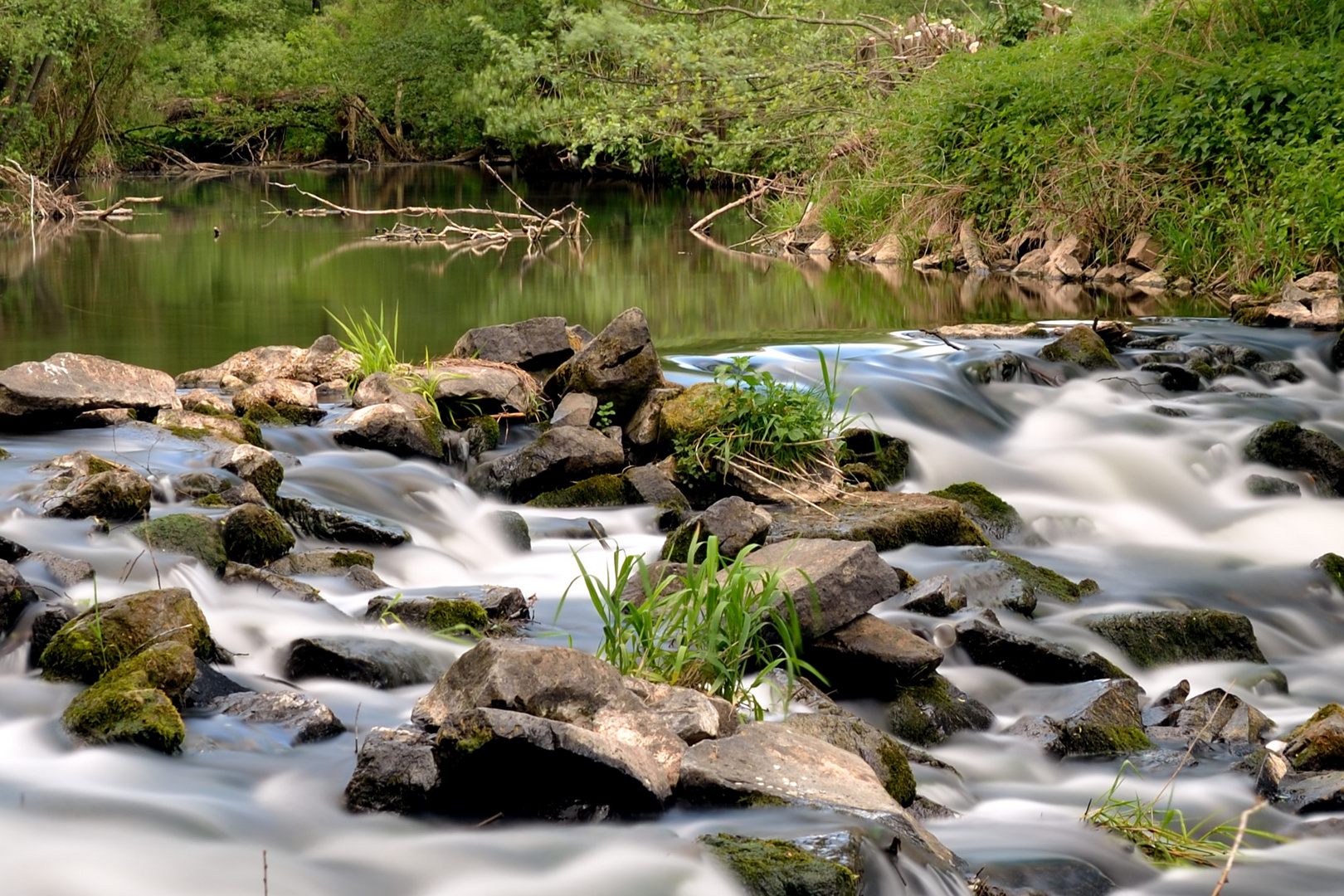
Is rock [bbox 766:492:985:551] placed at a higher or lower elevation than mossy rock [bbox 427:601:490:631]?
lower

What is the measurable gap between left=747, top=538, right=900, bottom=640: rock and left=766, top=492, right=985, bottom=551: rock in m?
1.21

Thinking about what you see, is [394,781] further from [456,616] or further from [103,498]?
[103,498]

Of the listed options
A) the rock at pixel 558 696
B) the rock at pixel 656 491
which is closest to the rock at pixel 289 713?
the rock at pixel 558 696

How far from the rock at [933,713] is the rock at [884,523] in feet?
4.77

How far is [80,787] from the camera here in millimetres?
3479

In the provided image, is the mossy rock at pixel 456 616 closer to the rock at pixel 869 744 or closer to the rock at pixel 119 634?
the rock at pixel 119 634

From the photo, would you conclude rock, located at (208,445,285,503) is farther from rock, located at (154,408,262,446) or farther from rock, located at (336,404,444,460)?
rock, located at (336,404,444,460)

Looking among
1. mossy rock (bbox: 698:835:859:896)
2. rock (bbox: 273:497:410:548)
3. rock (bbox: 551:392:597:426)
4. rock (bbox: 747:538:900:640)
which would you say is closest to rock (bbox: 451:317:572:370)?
rock (bbox: 551:392:597:426)

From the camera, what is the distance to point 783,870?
309 centimetres

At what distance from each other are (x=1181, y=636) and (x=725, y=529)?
193 centimetres

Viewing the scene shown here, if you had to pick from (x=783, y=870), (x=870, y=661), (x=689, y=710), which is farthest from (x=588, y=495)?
(x=783, y=870)

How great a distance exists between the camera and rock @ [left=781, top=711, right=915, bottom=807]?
3.92 metres

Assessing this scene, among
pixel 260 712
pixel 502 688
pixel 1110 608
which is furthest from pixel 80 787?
pixel 1110 608

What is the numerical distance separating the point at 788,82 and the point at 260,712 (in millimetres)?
19409
